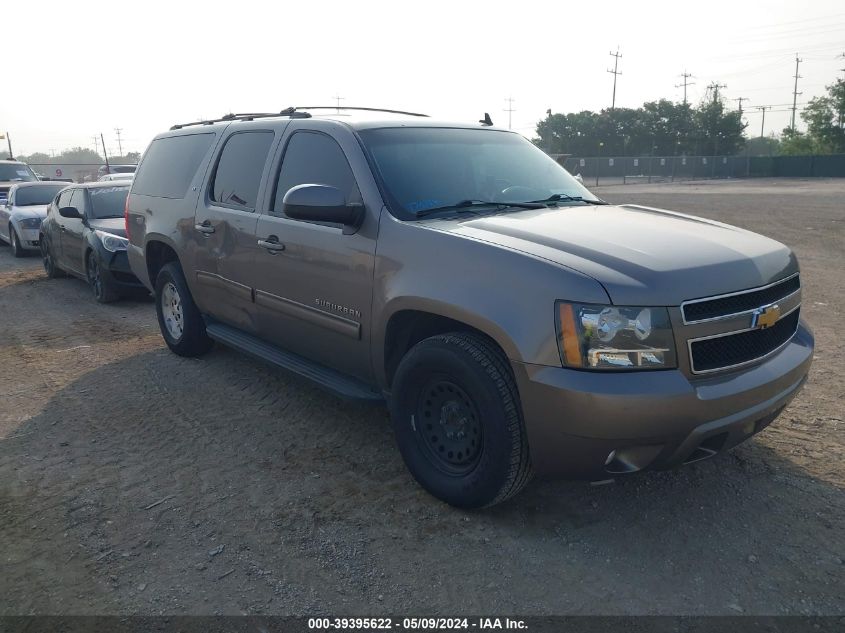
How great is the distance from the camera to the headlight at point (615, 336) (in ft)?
9.43

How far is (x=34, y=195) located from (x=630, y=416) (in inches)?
578

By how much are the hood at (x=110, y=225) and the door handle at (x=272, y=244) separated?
5.15 meters

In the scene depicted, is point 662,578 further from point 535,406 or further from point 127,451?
point 127,451

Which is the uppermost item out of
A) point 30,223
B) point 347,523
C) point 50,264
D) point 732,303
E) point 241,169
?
point 241,169

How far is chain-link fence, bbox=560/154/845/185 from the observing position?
187ft

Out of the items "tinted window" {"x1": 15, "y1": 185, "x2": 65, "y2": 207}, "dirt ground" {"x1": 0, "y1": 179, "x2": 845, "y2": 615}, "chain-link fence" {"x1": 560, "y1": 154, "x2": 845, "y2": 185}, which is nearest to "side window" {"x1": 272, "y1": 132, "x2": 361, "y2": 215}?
"dirt ground" {"x1": 0, "y1": 179, "x2": 845, "y2": 615}

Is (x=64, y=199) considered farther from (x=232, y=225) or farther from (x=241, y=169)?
(x=232, y=225)

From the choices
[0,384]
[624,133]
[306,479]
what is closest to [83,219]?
[0,384]

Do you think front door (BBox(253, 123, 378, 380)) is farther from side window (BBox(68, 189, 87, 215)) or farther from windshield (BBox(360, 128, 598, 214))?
side window (BBox(68, 189, 87, 215))

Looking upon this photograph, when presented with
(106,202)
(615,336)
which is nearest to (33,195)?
(106,202)

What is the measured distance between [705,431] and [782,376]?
601 millimetres

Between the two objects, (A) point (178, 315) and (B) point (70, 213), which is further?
(B) point (70, 213)

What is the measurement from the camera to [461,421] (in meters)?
3.46

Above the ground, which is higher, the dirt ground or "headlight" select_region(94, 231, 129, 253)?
"headlight" select_region(94, 231, 129, 253)
